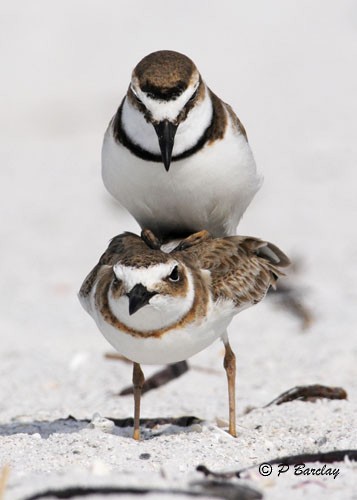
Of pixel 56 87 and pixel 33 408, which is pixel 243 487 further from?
pixel 56 87

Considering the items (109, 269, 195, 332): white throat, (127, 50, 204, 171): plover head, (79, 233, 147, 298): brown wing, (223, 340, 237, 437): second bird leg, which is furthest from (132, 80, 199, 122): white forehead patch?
(223, 340, 237, 437): second bird leg

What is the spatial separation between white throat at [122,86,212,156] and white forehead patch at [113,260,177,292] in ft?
2.73

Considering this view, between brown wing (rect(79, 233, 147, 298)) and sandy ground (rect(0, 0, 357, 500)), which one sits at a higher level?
brown wing (rect(79, 233, 147, 298))

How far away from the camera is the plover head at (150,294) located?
4.44 m

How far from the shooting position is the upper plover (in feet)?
16.7

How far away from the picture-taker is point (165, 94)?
5055mm

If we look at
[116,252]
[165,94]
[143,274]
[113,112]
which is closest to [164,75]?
[165,94]

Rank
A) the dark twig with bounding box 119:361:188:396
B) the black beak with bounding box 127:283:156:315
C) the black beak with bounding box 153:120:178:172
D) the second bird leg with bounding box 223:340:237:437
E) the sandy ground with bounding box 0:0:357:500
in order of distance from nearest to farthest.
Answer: the black beak with bounding box 127:283:156:315, the sandy ground with bounding box 0:0:357:500, the black beak with bounding box 153:120:178:172, the second bird leg with bounding box 223:340:237:437, the dark twig with bounding box 119:361:188:396

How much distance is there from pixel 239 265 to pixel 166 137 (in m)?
0.75

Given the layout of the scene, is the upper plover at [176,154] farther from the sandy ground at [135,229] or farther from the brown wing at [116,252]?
the sandy ground at [135,229]

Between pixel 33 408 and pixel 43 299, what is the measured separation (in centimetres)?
268

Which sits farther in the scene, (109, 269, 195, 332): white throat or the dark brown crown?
the dark brown crown

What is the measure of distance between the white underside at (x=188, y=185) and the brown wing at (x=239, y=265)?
219 mm

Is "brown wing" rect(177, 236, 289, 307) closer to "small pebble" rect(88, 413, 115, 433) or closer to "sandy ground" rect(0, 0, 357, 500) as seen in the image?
"sandy ground" rect(0, 0, 357, 500)
